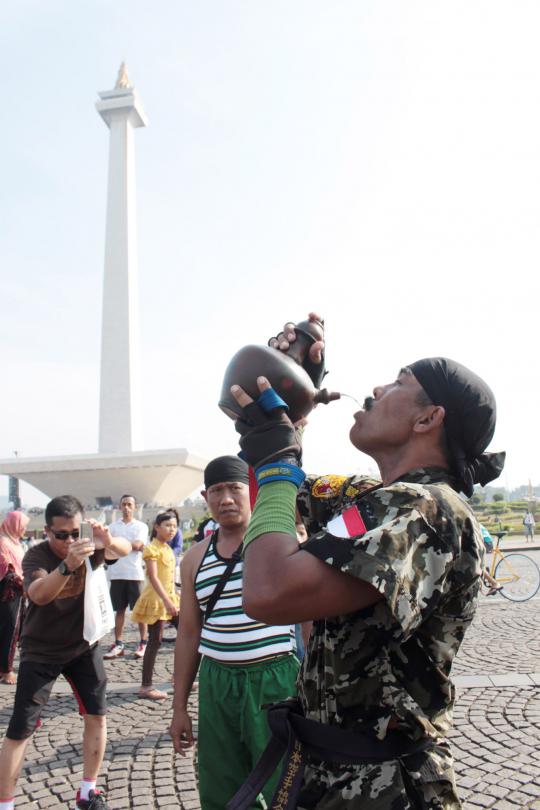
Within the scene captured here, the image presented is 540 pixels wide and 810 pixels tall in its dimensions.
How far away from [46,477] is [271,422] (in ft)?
146

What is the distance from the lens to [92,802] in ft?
10.9

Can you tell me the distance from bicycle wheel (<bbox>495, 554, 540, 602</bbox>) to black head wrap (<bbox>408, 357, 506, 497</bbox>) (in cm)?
905

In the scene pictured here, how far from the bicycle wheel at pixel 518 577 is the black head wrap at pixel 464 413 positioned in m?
9.05

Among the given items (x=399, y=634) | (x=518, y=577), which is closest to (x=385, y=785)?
(x=399, y=634)

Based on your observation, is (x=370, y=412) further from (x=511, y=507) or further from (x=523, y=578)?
(x=511, y=507)

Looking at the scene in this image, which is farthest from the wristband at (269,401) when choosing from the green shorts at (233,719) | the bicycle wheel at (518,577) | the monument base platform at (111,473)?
the monument base platform at (111,473)

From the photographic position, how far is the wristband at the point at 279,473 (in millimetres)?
1414

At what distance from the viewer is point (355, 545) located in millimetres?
1266

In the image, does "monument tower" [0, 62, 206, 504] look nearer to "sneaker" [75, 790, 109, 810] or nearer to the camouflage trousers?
"sneaker" [75, 790, 109, 810]

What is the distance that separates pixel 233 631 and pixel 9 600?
465 cm

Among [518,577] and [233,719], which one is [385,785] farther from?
[518,577]

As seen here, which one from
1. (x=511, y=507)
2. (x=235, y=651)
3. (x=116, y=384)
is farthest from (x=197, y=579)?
(x=511, y=507)

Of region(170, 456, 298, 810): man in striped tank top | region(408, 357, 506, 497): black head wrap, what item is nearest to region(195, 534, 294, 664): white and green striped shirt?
region(170, 456, 298, 810): man in striped tank top

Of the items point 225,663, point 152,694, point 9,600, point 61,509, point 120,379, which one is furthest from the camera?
point 120,379
